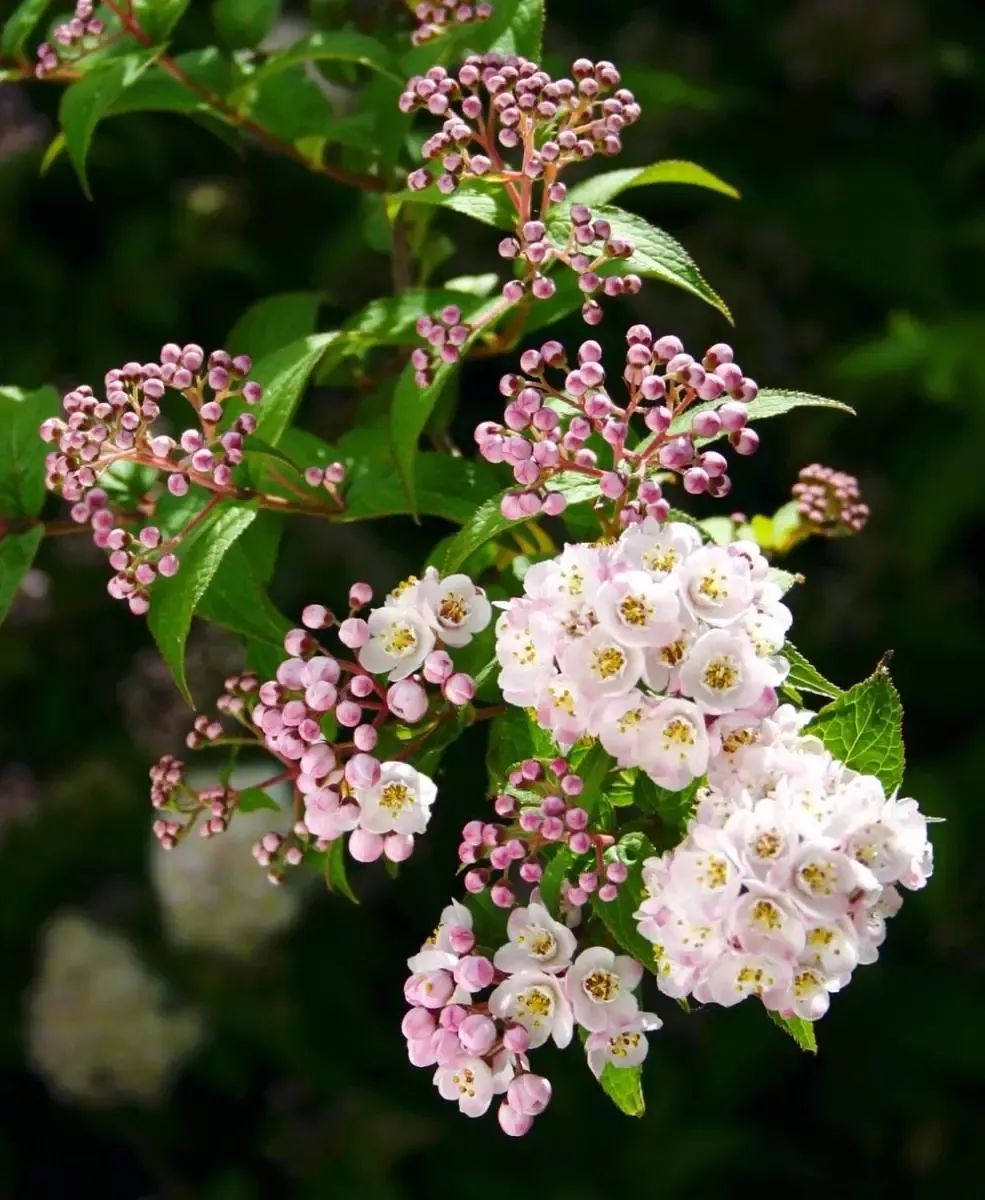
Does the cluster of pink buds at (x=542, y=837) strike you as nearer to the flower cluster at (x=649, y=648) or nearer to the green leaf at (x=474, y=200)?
the flower cluster at (x=649, y=648)

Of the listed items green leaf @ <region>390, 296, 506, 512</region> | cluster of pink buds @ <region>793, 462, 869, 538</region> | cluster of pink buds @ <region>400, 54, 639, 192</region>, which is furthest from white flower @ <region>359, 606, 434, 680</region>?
cluster of pink buds @ <region>793, 462, 869, 538</region>

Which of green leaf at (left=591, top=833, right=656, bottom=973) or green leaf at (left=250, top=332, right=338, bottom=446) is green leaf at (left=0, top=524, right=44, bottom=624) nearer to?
green leaf at (left=250, top=332, right=338, bottom=446)

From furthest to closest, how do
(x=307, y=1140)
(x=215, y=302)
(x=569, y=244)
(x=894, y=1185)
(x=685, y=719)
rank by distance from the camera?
(x=215, y=302) < (x=894, y=1185) < (x=307, y=1140) < (x=569, y=244) < (x=685, y=719)

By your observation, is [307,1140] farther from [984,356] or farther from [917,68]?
[917,68]

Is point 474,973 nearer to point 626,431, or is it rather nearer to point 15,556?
point 626,431

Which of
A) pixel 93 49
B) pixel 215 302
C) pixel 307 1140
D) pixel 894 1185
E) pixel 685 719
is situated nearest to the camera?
pixel 685 719

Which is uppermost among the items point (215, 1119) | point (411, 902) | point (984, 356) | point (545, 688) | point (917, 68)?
point (545, 688)

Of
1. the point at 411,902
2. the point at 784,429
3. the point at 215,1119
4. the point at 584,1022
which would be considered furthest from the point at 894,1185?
the point at 584,1022
